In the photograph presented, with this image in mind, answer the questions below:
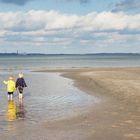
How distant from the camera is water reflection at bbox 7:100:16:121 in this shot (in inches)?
675

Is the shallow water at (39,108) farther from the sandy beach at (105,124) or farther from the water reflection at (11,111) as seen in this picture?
the sandy beach at (105,124)

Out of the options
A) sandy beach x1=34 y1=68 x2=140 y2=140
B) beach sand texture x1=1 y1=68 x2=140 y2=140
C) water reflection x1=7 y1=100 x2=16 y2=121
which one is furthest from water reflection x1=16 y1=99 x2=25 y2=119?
sandy beach x1=34 y1=68 x2=140 y2=140

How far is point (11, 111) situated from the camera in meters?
19.3

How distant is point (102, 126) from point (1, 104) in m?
8.67

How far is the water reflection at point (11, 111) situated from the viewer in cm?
1714

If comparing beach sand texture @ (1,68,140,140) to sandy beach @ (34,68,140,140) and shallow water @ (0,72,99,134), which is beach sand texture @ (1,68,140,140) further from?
shallow water @ (0,72,99,134)

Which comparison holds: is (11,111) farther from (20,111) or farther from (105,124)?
(105,124)

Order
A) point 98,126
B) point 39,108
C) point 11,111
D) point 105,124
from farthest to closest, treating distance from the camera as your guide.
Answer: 1. point 39,108
2. point 11,111
3. point 105,124
4. point 98,126

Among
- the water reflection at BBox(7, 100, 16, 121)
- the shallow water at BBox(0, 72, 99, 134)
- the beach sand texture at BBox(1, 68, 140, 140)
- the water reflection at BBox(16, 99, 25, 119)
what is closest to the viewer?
the beach sand texture at BBox(1, 68, 140, 140)

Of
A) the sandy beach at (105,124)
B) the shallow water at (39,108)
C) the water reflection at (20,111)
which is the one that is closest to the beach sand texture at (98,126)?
the sandy beach at (105,124)

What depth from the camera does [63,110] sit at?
19875mm

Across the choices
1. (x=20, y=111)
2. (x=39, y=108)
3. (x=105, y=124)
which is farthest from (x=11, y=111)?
(x=105, y=124)

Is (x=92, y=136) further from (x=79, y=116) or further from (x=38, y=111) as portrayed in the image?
(x=38, y=111)

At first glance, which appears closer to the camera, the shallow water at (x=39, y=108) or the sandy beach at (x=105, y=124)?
the sandy beach at (x=105, y=124)
